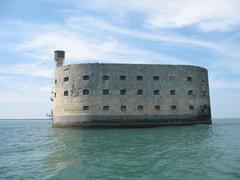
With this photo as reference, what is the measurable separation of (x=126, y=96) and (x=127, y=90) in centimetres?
64

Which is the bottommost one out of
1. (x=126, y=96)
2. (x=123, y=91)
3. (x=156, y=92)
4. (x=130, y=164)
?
(x=130, y=164)

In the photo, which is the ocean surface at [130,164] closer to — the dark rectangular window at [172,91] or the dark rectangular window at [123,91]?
the dark rectangular window at [123,91]

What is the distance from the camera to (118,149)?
1491cm

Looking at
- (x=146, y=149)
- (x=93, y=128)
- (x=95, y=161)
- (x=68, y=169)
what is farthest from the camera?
(x=93, y=128)

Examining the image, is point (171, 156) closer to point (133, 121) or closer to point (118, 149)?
point (118, 149)

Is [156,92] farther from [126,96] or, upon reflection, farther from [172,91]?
[126,96]

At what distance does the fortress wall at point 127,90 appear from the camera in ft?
101

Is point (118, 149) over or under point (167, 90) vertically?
under

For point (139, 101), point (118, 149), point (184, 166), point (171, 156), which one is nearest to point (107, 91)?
point (139, 101)

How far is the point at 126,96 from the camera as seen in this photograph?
3111 centimetres

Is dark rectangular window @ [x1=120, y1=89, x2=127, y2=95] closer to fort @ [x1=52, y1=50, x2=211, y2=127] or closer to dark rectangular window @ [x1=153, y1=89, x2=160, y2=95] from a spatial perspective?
fort @ [x1=52, y1=50, x2=211, y2=127]

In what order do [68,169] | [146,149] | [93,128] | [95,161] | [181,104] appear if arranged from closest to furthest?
[68,169]
[95,161]
[146,149]
[93,128]
[181,104]

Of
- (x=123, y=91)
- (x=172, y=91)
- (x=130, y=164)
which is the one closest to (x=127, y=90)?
(x=123, y=91)

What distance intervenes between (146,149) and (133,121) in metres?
16.1
